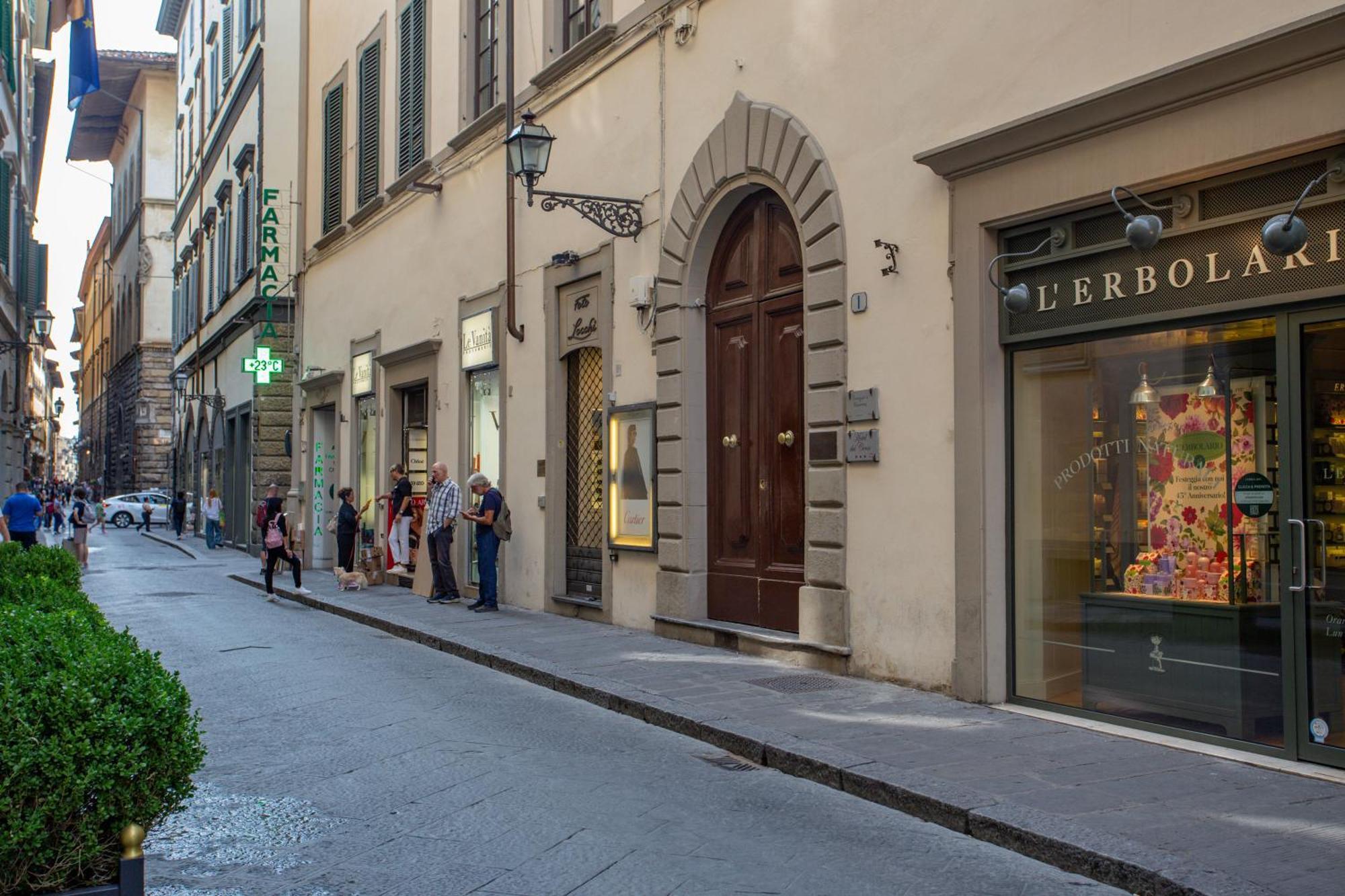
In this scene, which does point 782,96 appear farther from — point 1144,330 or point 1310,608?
point 1310,608

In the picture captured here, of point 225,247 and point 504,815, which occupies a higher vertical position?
point 225,247

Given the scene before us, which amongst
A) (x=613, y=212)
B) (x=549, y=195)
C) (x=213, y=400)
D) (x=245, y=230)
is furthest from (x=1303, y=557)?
(x=213, y=400)

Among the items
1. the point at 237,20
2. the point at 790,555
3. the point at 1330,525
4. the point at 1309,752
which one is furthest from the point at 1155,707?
the point at 237,20

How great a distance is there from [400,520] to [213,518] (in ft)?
54.6

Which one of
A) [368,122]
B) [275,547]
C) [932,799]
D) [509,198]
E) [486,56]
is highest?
[368,122]

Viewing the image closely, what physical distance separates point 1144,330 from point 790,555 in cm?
410

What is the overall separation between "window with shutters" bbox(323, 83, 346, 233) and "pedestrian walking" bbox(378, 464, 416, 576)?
6368 mm

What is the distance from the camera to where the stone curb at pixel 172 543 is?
3197cm

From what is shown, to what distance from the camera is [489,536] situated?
49.8 feet

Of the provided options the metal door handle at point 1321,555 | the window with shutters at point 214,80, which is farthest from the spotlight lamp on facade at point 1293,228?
the window with shutters at point 214,80

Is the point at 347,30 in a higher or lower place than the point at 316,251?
higher

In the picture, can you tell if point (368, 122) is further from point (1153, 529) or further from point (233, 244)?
point (1153, 529)

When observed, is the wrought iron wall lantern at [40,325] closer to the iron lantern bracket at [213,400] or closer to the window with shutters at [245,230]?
the iron lantern bracket at [213,400]

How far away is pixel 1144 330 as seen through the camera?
7453mm
